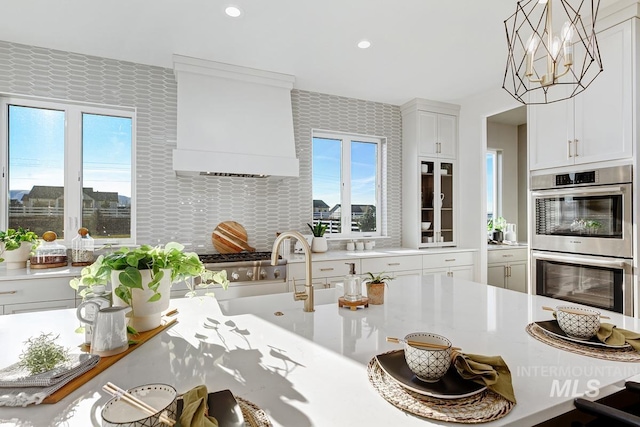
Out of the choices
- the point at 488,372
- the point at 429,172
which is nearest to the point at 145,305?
the point at 488,372

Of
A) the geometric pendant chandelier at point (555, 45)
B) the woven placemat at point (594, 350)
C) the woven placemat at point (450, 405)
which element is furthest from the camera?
the geometric pendant chandelier at point (555, 45)

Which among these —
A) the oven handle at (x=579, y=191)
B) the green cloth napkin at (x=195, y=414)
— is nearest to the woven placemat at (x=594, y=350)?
the green cloth napkin at (x=195, y=414)

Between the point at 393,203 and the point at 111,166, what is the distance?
3140 mm

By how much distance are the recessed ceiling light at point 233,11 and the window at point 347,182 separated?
168 cm

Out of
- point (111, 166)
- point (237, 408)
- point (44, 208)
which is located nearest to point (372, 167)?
point (111, 166)

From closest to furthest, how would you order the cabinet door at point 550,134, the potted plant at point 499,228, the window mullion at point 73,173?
the cabinet door at point 550,134, the window mullion at point 73,173, the potted plant at point 499,228

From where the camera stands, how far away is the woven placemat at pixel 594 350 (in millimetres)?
892

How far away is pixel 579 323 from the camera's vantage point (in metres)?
1.02

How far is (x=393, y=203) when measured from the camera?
416 centimetres

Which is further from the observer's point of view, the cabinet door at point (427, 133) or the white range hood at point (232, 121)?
the cabinet door at point (427, 133)

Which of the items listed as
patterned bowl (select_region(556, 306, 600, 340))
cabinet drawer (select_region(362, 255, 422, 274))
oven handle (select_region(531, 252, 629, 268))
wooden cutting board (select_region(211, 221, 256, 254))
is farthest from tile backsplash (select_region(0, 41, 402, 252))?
patterned bowl (select_region(556, 306, 600, 340))

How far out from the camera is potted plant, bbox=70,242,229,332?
1023 millimetres

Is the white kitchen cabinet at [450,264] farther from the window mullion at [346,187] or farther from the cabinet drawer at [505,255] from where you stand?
the window mullion at [346,187]

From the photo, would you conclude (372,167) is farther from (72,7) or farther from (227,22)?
(72,7)
